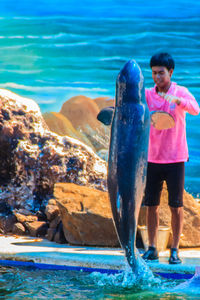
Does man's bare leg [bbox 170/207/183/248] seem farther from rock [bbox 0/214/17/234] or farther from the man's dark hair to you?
rock [bbox 0/214/17/234]

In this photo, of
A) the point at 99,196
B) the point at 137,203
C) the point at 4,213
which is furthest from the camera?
the point at 4,213

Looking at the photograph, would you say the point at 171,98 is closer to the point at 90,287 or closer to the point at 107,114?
the point at 107,114

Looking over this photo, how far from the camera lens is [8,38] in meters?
8.45

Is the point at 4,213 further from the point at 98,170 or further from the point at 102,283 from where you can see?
the point at 102,283

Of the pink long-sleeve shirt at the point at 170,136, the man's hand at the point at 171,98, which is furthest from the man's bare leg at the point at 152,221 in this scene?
the man's hand at the point at 171,98

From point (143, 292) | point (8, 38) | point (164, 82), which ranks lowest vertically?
point (143, 292)

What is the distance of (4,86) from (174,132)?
186 inches

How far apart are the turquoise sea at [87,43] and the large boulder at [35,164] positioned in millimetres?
1713

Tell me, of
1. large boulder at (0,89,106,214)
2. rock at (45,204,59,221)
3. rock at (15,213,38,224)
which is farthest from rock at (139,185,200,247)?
rock at (15,213,38,224)

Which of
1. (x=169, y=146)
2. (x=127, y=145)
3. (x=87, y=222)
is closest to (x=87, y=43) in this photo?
(x=87, y=222)

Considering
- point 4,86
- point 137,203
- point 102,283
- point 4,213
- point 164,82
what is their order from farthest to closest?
point 4,86
point 4,213
point 164,82
point 102,283
point 137,203

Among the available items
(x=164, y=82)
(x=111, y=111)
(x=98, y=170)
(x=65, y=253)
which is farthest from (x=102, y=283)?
(x=98, y=170)

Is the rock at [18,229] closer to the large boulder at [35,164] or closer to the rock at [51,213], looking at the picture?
the rock at [51,213]

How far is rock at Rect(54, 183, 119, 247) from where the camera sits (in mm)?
5000
